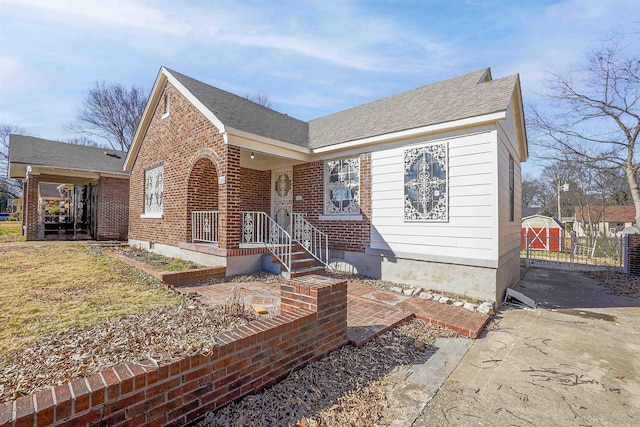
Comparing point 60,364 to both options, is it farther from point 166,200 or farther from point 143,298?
point 166,200

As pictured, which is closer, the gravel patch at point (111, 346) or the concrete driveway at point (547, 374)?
the gravel patch at point (111, 346)

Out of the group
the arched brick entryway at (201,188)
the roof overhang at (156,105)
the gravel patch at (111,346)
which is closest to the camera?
the gravel patch at (111,346)

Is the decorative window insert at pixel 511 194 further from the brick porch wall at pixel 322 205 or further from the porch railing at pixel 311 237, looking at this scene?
the porch railing at pixel 311 237

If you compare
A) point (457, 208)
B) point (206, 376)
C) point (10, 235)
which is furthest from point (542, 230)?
point (10, 235)

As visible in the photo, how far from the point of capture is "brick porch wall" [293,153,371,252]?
7617 millimetres

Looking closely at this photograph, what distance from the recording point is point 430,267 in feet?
21.3

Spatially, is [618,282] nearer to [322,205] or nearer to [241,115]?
[322,205]

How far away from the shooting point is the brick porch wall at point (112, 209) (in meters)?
14.3

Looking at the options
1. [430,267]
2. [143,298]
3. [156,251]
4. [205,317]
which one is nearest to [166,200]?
[156,251]

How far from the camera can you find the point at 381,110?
9.11 meters

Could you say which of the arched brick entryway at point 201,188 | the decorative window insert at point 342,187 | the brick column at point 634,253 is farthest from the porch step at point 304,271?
the brick column at point 634,253

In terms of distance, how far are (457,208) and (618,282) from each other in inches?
252

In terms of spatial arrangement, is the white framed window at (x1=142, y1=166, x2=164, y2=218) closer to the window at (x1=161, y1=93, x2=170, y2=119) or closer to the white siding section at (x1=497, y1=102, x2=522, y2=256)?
the window at (x1=161, y1=93, x2=170, y2=119)

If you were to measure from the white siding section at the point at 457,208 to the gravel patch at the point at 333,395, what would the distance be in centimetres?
328
